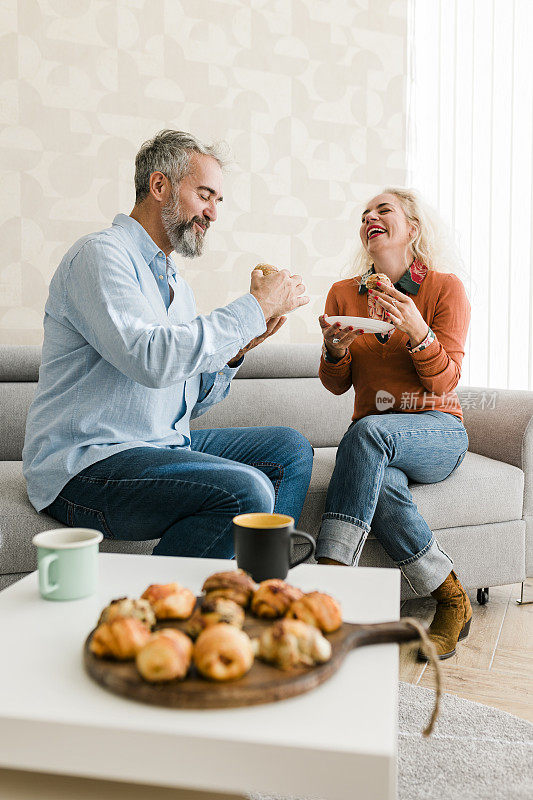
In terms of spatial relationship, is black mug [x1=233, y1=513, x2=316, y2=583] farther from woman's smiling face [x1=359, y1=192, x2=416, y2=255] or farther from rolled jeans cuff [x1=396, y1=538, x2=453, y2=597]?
woman's smiling face [x1=359, y1=192, x2=416, y2=255]

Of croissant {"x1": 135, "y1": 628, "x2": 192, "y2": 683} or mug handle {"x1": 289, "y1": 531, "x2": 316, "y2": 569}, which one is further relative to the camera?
mug handle {"x1": 289, "y1": 531, "x2": 316, "y2": 569}

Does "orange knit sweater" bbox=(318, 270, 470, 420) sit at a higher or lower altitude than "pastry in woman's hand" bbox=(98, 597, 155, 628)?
higher

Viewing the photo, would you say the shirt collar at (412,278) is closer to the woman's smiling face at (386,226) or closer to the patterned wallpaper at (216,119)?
the woman's smiling face at (386,226)

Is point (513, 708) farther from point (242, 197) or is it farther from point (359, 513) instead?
point (242, 197)

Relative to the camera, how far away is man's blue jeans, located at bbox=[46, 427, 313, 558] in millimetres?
1343

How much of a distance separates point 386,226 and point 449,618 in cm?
111

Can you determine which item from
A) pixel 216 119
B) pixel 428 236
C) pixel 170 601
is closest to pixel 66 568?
pixel 170 601

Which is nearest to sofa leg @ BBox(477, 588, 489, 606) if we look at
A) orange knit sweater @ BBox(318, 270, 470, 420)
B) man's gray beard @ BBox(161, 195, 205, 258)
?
orange knit sweater @ BBox(318, 270, 470, 420)

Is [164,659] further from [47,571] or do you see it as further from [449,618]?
[449,618]

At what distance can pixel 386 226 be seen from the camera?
2.05 metres

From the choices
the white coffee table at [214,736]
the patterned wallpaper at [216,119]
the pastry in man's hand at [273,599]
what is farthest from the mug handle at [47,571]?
the patterned wallpaper at [216,119]

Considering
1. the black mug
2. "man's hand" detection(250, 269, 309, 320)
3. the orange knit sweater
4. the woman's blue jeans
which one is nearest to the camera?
the black mug

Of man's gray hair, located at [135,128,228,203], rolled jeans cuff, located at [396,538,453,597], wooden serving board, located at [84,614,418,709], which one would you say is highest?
man's gray hair, located at [135,128,228,203]

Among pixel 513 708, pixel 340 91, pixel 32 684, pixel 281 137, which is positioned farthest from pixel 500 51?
pixel 32 684
